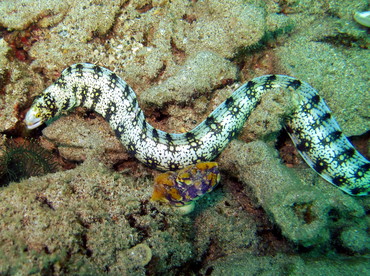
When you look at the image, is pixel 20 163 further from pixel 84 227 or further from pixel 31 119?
pixel 84 227

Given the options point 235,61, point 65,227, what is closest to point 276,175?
point 235,61

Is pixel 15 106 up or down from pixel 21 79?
down

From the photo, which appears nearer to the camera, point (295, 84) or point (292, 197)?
point (292, 197)

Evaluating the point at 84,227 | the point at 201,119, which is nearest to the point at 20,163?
the point at 84,227

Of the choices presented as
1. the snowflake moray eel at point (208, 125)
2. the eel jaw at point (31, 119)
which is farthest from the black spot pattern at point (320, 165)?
the eel jaw at point (31, 119)

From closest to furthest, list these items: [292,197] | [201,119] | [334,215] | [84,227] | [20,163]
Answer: [84,227] < [292,197] < [334,215] < [20,163] < [201,119]

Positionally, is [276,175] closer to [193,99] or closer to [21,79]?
[193,99]
